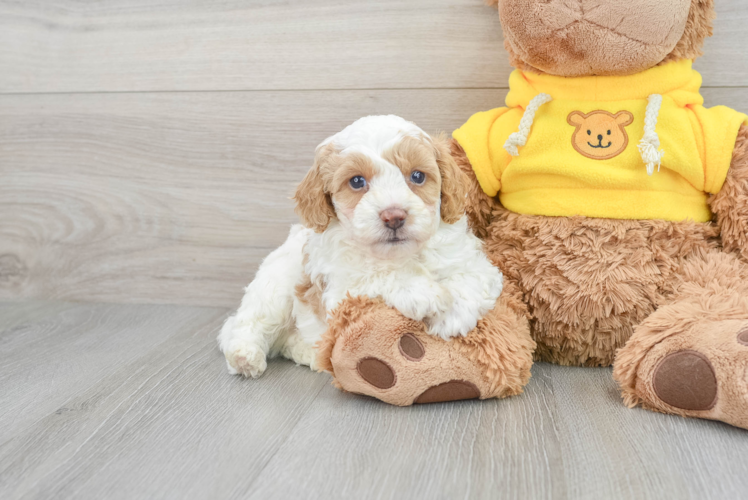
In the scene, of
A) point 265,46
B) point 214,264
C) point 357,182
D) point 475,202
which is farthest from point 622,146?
point 214,264

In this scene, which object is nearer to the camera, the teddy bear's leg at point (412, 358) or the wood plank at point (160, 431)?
the wood plank at point (160, 431)

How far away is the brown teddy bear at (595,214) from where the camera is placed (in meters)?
1.09

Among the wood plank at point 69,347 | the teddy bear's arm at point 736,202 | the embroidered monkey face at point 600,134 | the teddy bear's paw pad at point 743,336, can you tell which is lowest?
the wood plank at point 69,347

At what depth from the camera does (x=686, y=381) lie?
39.0 inches

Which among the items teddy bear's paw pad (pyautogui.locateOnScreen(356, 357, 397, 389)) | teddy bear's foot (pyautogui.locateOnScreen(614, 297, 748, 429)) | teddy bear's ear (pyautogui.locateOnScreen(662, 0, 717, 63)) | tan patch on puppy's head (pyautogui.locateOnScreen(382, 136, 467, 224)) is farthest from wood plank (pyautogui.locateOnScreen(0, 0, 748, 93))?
teddy bear's paw pad (pyautogui.locateOnScreen(356, 357, 397, 389))

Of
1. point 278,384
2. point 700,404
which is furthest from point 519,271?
point 278,384

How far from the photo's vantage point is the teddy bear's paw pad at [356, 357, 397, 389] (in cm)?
109

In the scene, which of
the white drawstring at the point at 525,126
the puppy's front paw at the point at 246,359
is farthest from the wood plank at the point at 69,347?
the white drawstring at the point at 525,126

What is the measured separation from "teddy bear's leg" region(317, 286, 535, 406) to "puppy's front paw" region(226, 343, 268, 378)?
25 cm

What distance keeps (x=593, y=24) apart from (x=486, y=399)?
729 millimetres

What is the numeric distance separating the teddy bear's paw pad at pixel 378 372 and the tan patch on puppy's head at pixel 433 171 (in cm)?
31

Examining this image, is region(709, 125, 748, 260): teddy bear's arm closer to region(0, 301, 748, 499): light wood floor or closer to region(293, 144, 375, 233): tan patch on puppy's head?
region(0, 301, 748, 499): light wood floor

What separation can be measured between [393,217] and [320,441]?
0.40 m

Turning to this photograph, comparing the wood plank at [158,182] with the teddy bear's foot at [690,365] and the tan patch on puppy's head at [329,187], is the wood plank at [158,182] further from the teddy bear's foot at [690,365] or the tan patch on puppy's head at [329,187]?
the teddy bear's foot at [690,365]
